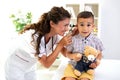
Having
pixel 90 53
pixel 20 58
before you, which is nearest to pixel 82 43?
pixel 90 53

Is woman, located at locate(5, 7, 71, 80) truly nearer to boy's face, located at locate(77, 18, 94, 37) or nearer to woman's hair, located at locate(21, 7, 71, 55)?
woman's hair, located at locate(21, 7, 71, 55)

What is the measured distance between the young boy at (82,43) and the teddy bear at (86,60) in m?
0.03

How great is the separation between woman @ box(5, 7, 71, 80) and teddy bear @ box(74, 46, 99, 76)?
0.50 feet

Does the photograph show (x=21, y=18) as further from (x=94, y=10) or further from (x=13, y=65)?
(x=13, y=65)

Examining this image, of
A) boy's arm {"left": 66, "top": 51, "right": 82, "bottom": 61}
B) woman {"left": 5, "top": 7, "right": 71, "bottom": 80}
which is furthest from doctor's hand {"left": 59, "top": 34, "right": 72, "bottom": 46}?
boy's arm {"left": 66, "top": 51, "right": 82, "bottom": 61}

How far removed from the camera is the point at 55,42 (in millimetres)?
1719

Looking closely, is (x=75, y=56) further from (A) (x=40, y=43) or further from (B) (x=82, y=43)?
(A) (x=40, y=43)

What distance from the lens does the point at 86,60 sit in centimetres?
158

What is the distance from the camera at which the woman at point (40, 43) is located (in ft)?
4.98

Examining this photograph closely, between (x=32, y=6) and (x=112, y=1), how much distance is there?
119 centimetres

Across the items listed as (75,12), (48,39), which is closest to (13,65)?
(48,39)

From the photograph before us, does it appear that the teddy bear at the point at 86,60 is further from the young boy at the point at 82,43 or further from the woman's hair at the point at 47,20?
the woman's hair at the point at 47,20

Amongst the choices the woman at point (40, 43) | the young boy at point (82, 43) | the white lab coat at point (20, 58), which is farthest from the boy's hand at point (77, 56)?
the white lab coat at point (20, 58)

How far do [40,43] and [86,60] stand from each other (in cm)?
35
